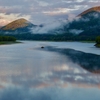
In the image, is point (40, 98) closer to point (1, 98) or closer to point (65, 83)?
point (1, 98)

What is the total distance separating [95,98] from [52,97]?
2.84m

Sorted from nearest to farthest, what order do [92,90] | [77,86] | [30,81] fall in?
[92,90] < [77,86] < [30,81]

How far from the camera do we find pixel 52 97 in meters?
17.4

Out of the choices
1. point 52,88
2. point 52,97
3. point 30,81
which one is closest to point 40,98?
point 52,97

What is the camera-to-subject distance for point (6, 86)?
2084 centimetres

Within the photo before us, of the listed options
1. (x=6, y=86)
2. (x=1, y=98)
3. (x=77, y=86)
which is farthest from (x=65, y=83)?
(x=1, y=98)

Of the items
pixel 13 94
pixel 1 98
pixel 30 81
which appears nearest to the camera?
pixel 1 98

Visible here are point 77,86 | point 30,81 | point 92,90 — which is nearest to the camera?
point 92,90

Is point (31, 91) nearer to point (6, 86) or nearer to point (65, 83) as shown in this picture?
point (6, 86)

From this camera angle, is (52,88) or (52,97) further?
(52,88)

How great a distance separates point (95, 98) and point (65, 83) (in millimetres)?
5676

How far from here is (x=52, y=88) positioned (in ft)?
66.8

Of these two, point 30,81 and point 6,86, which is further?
point 30,81

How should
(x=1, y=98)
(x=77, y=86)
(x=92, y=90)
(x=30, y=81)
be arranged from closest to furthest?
(x=1, y=98), (x=92, y=90), (x=77, y=86), (x=30, y=81)
